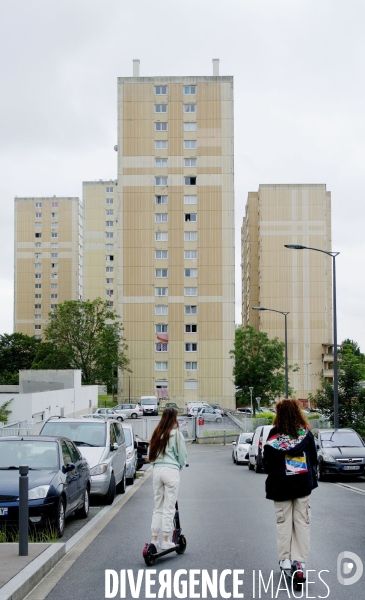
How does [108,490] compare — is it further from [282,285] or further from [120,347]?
[282,285]

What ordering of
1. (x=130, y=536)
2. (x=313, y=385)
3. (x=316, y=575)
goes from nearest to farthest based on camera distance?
1. (x=316, y=575)
2. (x=130, y=536)
3. (x=313, y=385)

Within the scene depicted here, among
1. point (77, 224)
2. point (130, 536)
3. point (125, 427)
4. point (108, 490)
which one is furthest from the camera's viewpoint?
point (77, 224)

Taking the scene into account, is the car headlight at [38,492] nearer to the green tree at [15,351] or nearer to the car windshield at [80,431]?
the car windshield at [80,431]

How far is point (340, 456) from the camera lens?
23297 mm

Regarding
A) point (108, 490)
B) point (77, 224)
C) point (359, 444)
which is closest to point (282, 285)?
point (77, 224)

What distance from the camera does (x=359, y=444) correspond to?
24.3 meters

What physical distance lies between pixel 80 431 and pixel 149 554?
28.1ft

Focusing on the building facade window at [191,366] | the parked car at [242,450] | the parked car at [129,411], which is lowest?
the parked car at [129,411]

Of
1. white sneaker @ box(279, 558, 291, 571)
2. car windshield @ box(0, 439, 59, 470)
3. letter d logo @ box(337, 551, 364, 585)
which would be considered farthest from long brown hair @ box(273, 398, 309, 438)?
car windshield @ box(0, 439, 59, 470)

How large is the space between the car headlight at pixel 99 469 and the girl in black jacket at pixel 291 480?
791 centimetres

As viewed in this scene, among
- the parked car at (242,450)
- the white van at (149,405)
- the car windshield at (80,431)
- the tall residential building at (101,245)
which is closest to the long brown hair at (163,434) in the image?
the car windshield at (80,431)

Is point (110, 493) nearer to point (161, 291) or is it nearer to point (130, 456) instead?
point (130, 456)

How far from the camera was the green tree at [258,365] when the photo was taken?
70.7 metres

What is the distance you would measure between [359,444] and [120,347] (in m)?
59.5
